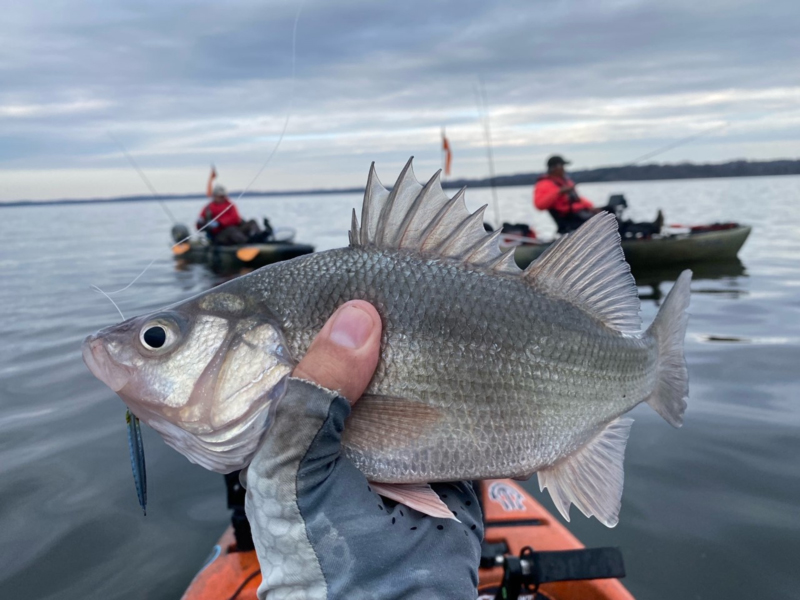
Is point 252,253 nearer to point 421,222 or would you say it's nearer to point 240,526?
point 240,526

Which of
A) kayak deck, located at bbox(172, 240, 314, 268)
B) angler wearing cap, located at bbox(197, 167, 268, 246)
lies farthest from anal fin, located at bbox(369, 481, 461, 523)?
angler wearing cap, located at bbox(197, 167, 268, 246)

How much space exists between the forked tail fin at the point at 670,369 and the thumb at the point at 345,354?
1.49m

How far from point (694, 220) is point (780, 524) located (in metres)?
27.7

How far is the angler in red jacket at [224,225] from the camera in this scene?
19.2 metres

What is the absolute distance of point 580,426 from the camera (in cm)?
231

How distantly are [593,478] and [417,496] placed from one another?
0.80 metres

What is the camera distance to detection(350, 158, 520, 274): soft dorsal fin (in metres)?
2.18

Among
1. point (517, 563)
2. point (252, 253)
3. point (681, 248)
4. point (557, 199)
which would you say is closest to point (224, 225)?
point (252, 253)

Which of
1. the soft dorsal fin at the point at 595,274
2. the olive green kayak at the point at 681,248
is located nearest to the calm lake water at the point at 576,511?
the soft dorsal fin at the point at 595,274

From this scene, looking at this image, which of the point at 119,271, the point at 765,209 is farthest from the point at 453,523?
the point at 765,209

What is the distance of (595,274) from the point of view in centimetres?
247

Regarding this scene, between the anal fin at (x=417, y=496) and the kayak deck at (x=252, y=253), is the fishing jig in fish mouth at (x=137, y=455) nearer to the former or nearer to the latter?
the anal fin at (x=417, y=496)

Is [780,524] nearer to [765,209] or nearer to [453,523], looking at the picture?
[453,523]

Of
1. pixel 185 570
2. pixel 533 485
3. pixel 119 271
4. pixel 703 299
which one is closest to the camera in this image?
pixel 185 570
